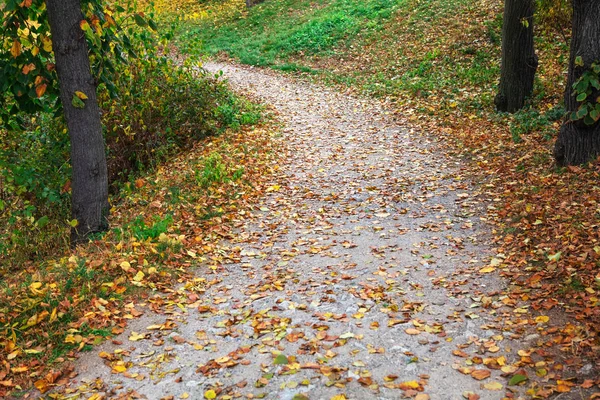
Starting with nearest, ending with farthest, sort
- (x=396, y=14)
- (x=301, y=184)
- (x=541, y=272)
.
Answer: (x=541, y=272) < (x=301, y=184) < (x=396, y=14)

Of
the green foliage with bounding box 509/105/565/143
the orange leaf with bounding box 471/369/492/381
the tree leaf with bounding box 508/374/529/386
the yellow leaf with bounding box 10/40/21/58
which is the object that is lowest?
the orange leaf with bounding box 471/369/492/381

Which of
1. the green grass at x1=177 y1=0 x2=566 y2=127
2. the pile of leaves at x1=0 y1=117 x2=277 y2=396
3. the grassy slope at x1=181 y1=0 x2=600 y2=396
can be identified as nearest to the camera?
the pile of leaves at x1=0 y1=117 x2=277 y2=396

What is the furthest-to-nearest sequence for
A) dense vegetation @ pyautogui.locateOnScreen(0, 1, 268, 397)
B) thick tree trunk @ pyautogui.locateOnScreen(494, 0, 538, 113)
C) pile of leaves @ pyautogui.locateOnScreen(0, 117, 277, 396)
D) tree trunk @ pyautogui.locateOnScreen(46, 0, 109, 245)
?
1. thick tree trunk @ pyautogui.locateOnScreen(494, 0, 538, 113)
2. tree trunk @ pyautogui.locateOnScreen(46, 0, 109, 245)
3. dense vegetation @ pyautogui.locateOnScreen(0, 1, 268, 397)
4. pile of leaves @ pyautogui.locateOnScreen(0, 117, 277, 396)

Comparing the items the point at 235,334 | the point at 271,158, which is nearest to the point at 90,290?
→ the point at 235,334

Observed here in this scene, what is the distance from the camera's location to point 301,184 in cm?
895

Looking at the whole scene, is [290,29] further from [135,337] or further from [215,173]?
[135,337]

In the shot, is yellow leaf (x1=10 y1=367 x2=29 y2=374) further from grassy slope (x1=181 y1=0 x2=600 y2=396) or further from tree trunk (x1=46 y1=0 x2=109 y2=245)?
grassy slope (x1=181 y1=0 x2=600 y2=396)

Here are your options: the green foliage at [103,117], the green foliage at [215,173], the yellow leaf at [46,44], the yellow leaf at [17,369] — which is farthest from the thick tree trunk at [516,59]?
the yellow leaf at [17,369]

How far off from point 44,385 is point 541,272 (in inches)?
188

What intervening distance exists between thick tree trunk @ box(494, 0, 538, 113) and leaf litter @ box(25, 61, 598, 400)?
263 cm

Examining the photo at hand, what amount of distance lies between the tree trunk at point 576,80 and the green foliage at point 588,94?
0.17ft

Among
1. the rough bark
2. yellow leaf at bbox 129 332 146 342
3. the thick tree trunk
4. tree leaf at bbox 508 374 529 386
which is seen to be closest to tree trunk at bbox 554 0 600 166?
the thick tree trunk

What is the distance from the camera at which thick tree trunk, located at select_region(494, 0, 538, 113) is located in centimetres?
1012

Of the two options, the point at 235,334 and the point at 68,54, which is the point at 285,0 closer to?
the point at 68,54
